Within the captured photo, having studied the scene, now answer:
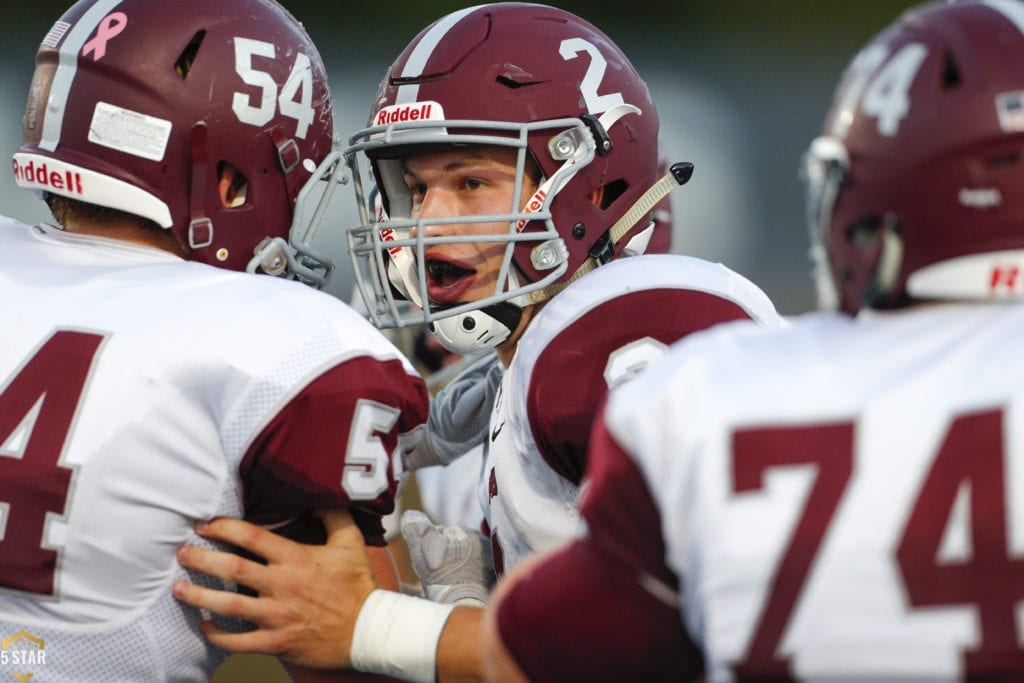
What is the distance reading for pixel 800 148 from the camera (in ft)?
24.7

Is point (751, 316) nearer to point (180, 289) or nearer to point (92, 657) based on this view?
point (180, 289)

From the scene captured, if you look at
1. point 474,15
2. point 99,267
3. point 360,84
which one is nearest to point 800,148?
point 360,84

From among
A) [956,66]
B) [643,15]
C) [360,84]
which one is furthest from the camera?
[643,15]

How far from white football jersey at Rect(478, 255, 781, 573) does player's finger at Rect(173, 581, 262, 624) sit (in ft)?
1.46

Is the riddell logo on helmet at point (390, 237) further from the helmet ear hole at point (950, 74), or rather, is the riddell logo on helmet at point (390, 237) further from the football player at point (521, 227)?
the helmet ear hole at point (950, 74)

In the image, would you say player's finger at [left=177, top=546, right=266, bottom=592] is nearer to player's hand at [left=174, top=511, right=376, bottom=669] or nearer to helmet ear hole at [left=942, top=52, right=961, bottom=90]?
player's hand at [left=174, top=511, right=376, bottom=669]

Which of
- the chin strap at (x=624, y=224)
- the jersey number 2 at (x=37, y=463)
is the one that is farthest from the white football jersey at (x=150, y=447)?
→ the chin strap at (x=624, y=224)

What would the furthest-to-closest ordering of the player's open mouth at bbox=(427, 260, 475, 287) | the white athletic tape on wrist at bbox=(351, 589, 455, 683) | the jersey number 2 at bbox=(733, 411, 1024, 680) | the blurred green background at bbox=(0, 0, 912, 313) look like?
the blurred green background at bbox=(0, 0, 912, 313) → the player's open mouth at bbox=(427, 260, 475, 287) → the white athletic tape on wrist at bbox=(351, 589, 455, 683) → the jersey number 2 at bbox=(733, 411, 1024, 680)

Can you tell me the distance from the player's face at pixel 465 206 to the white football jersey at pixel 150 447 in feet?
1.66

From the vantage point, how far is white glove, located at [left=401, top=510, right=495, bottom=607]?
2094 millimetres

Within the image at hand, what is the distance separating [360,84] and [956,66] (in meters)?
6.16

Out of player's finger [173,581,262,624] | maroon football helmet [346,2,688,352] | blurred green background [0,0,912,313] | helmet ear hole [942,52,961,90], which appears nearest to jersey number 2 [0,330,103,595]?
player's finger [173,581,262,624]

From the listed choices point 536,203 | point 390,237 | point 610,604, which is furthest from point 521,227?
point 610,604

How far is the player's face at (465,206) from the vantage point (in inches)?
85.4
